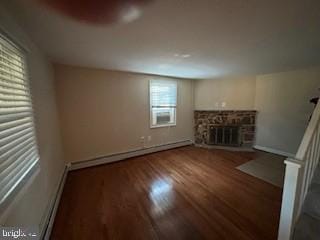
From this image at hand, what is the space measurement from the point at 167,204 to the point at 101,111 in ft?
7.50

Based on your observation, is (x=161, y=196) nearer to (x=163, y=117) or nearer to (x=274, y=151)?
(x=163, y=117)

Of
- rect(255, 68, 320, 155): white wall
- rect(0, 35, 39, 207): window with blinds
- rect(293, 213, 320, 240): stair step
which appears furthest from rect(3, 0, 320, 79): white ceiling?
rect(293, 213, 320, 240): stair step

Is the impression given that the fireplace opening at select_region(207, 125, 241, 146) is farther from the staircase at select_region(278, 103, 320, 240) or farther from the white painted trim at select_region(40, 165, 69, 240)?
the white painted trim at select_region(40, 165, 69, 240)

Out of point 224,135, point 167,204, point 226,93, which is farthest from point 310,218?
point 226,93

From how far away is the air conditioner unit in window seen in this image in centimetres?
425

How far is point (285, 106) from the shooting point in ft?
11.8

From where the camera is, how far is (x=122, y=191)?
2.41 metres

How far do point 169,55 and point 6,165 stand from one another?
2.11m

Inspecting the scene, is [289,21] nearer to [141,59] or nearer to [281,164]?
[141,59]

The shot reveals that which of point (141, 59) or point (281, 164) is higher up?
point (141, 59)

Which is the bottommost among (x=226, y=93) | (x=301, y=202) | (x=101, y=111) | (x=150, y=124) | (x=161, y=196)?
(x=161, y=196)

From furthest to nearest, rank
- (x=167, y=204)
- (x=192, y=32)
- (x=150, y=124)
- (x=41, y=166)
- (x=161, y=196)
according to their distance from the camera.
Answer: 1. (x=150, y=124)
2. (x=161, y=196)
3. (x=167, y=204)
4. (x=41, y=166)
5. (x=192, y=32)

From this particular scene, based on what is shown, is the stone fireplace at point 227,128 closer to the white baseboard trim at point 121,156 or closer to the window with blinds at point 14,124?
the white baseboard trim at point 121,156

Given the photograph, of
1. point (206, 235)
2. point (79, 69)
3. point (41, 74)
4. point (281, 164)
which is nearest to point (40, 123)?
point (41, 74)
